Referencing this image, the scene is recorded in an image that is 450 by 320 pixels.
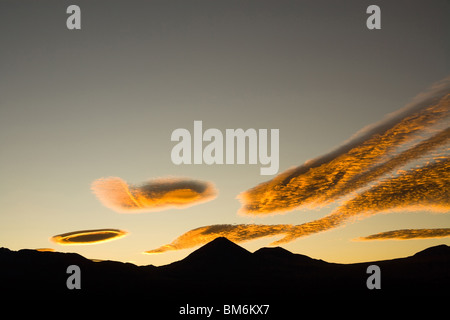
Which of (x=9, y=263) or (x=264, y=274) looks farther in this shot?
(x=264, y=274)

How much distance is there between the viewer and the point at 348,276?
14162 centimetres

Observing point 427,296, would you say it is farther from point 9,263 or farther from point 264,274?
point 9,263

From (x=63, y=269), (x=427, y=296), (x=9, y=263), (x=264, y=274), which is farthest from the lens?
(x=264, y=274)

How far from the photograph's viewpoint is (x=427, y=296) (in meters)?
104
